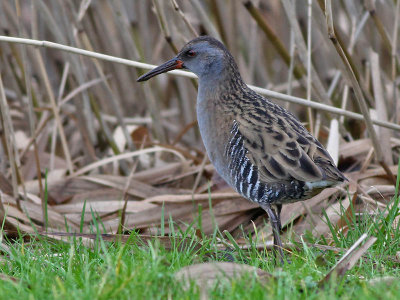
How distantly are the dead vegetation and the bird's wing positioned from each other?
13.3 inches

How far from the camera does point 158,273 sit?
255cm

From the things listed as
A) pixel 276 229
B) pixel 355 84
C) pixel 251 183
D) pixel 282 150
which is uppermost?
pixel 355 84

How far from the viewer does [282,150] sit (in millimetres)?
3498

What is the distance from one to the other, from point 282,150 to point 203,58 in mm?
842

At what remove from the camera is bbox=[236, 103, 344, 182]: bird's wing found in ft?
11.2

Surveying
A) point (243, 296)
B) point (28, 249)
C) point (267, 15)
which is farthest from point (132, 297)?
point (267, 15)

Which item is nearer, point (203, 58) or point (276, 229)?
point (276, 229)

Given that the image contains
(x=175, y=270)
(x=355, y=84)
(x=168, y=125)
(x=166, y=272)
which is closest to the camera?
(x=166, y=272)

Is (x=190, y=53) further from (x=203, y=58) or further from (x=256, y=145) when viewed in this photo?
(x=256, y=145)

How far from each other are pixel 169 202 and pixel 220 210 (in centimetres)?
42

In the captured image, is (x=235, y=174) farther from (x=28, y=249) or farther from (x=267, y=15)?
(x=267, y=15)

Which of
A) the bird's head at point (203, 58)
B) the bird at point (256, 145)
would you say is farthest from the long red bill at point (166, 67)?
the bird at point (256, 145)

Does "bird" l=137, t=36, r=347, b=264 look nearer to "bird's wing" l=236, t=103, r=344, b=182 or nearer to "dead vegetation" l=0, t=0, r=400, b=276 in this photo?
"bird's wing" l=236, t=103, r=344, b=182

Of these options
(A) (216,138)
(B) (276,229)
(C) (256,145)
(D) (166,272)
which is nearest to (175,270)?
(D) (166,272)
